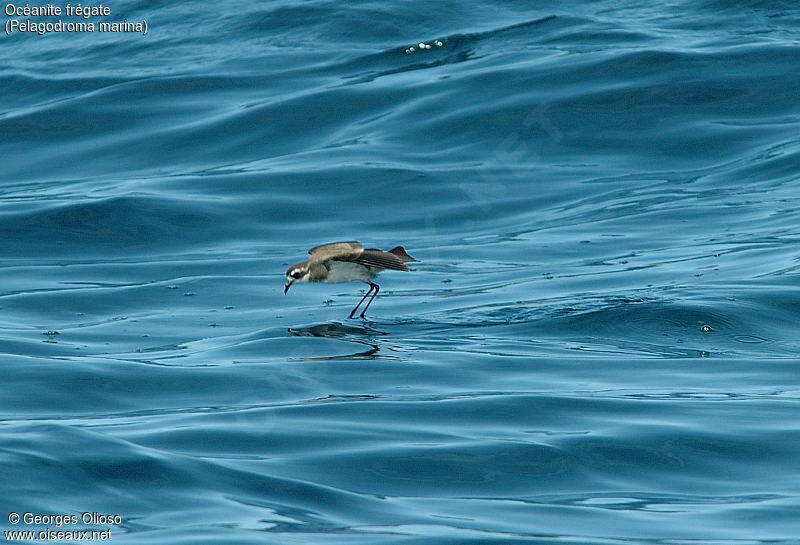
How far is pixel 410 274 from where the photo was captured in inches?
553

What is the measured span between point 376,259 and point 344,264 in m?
0.30

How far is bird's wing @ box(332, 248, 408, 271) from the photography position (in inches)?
410

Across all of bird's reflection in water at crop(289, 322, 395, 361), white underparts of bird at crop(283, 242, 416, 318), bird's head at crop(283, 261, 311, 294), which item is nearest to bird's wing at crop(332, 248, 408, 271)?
white underparts of bird at crop(283, 242, 416, 318)

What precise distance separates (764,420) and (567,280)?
16.4ft

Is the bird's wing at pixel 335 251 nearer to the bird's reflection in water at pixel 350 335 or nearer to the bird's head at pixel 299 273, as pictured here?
the bird's head at pixel 299 273

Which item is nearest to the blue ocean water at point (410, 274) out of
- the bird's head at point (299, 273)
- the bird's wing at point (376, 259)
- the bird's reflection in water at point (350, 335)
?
the bird's reflection in water at point (350, 335)

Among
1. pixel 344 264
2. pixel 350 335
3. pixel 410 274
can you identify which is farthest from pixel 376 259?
pixel 410 274

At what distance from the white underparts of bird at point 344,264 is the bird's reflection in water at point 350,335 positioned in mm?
401

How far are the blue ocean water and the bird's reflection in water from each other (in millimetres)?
39

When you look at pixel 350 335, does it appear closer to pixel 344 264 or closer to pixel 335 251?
pixel 344 264

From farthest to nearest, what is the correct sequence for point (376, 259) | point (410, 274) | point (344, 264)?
point (410, 274) < point (344, 264) < point (376, 259)

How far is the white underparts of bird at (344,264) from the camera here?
34.5 ft

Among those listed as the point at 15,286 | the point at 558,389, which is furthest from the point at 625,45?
the point at 558,389

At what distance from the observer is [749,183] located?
17656mm
